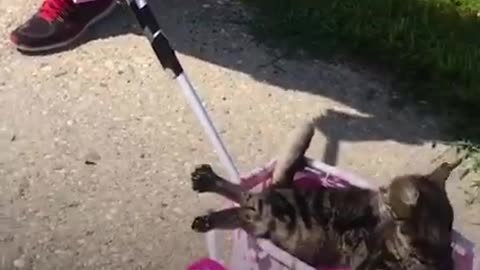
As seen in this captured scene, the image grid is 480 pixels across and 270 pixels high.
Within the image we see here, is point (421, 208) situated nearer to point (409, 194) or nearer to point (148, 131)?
point (409, 194)

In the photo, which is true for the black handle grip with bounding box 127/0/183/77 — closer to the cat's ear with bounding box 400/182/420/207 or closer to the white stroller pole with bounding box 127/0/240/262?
the white stroller pole with bounding box 127/0/240/262

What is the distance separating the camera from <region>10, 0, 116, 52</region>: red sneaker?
456 cm

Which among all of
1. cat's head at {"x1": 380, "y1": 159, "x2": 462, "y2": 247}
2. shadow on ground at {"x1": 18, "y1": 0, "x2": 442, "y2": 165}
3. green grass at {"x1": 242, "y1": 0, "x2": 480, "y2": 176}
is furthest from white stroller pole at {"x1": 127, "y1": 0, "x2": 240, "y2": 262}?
green grass at {"x1": 242, "y1": 0, "x2": 480, "y2": 176}

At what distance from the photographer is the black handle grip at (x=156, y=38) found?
3352mm

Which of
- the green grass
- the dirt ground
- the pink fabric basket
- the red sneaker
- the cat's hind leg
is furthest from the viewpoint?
the red sneaker

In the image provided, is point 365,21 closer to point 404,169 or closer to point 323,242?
point 404,169

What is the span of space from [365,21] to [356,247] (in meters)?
1.87

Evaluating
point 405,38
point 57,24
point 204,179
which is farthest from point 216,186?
point 405,38

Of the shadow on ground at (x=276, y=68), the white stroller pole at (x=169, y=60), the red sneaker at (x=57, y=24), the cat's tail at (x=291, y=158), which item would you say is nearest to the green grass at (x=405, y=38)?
the shadow on ground at (x=276, y=68)

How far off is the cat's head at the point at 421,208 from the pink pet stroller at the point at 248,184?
8.7 inches

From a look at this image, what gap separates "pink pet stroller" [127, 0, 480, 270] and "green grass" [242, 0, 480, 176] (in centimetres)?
98

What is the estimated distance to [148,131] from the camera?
4.16 metres

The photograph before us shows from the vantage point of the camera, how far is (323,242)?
313 centimetres

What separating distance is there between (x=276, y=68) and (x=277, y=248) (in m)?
1.47
